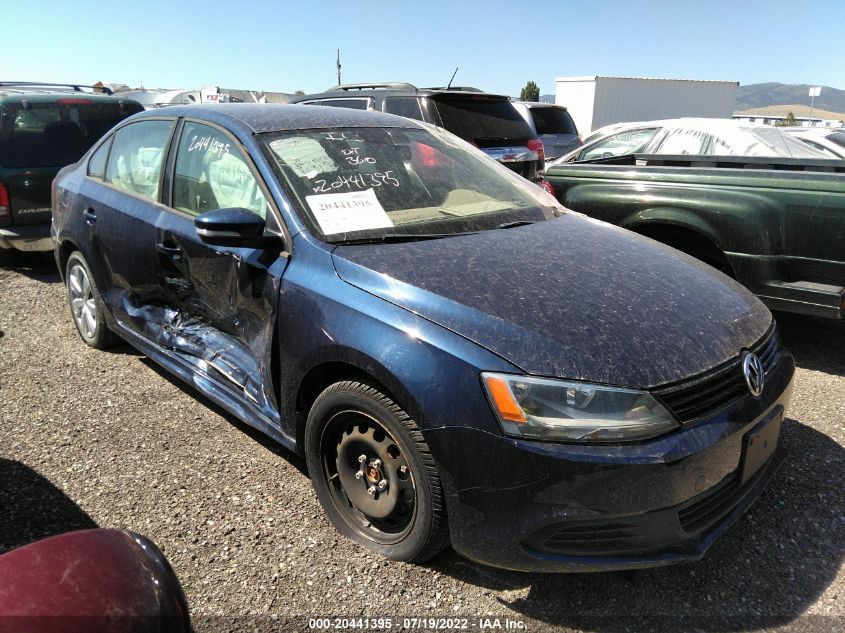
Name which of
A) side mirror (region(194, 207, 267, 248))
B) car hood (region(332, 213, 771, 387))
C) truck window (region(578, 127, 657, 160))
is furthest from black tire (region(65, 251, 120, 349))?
truck window (region(578, 127, 657, 160))

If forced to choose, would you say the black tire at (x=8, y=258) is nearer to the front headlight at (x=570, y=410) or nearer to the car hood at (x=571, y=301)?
the car hood at (x=571, y=301)

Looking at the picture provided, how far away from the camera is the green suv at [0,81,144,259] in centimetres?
602

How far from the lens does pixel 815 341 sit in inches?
188

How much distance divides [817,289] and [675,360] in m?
2.39

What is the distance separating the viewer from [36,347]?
4707 mm

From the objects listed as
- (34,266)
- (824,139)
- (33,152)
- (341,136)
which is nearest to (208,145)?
(341,136)

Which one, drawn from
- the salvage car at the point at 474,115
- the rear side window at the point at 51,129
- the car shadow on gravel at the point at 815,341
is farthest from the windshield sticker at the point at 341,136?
the rear side window at the point at 51,129

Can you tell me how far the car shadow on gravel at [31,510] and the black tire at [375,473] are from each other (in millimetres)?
1059

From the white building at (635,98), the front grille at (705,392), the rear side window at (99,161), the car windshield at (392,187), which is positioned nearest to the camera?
the front grille at (705,392)

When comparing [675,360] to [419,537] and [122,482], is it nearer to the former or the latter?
[419,537]

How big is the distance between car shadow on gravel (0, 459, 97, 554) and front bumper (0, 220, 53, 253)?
3.65 m

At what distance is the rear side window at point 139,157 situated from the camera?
3.58 metres

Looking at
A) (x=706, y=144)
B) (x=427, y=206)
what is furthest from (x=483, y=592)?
(x=706, y=144)

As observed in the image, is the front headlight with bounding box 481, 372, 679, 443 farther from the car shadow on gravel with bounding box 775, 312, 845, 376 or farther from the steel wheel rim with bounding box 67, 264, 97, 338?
the steel wheel rim with bounding box 67, 264, 97, 338
